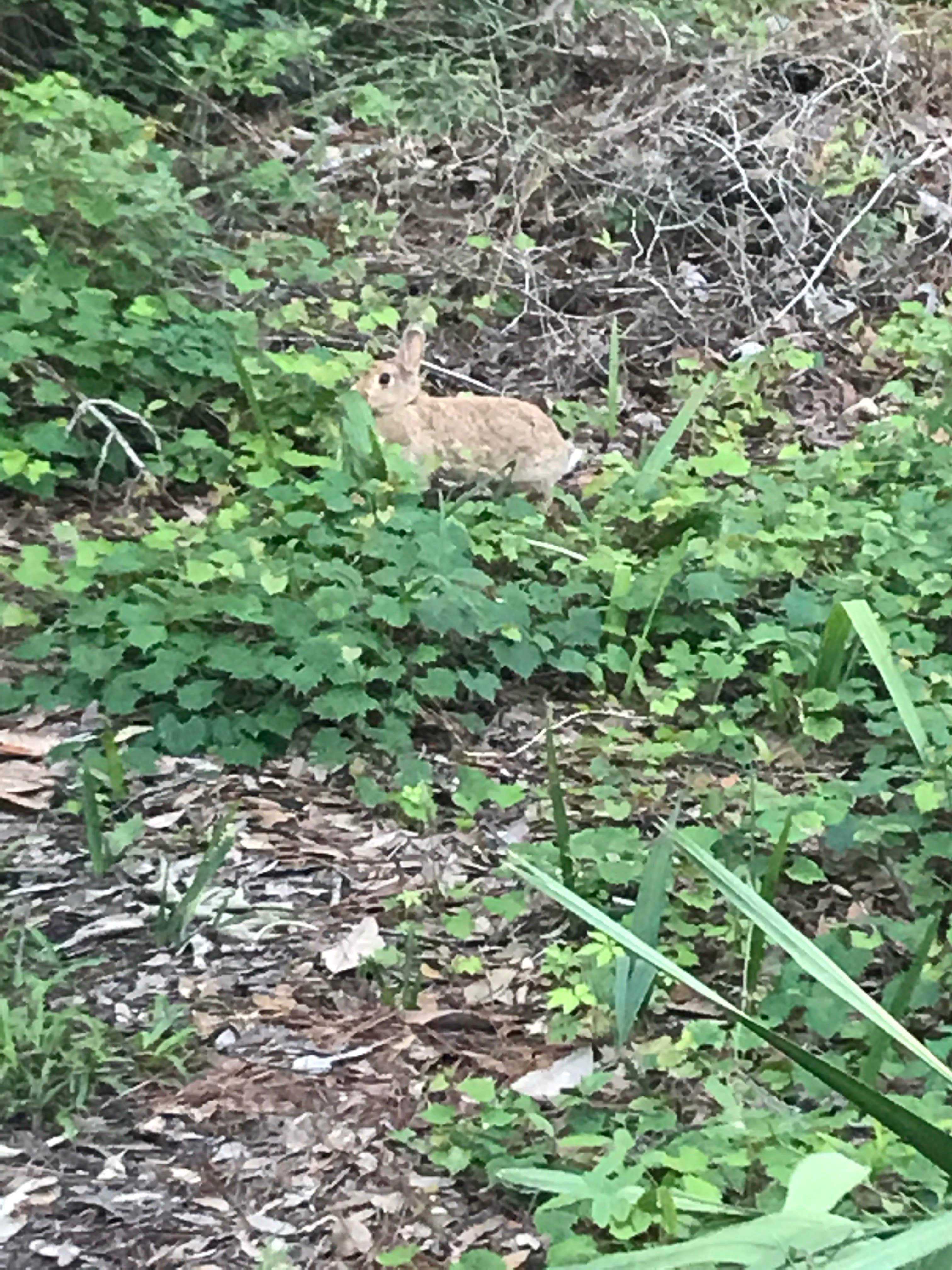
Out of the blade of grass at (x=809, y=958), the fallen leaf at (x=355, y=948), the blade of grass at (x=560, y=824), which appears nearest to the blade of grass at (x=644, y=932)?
the blade of grass at (x=560, y=824)

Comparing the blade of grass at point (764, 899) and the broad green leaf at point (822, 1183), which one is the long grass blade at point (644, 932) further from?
the broad green leaf at point (822, 1183)

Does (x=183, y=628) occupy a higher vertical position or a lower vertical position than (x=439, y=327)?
lower

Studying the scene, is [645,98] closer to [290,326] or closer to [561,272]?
[561,272]

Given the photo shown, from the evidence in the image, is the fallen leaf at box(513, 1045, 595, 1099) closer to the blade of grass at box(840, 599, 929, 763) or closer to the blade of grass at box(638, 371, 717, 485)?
the blade of grass at box(840, 599, 929, 763)

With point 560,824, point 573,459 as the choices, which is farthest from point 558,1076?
point 573,459

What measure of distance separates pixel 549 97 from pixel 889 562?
133 inches

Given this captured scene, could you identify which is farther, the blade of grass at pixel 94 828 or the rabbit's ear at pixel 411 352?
the rabbit's ear at pixel 411 352

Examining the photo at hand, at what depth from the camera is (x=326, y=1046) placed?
2.73 m

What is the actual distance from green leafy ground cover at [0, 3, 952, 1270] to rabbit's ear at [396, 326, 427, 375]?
9.5 inches

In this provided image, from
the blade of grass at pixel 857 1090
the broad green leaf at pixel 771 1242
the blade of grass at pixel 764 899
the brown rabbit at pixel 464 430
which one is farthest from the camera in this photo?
the brown rabbit at pixel 464 430

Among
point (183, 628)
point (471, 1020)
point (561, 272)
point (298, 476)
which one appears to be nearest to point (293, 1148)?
point (471, 1020)

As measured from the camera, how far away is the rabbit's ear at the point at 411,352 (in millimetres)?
4555

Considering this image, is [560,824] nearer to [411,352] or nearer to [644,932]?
[644,932]

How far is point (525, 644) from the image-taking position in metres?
3.65
